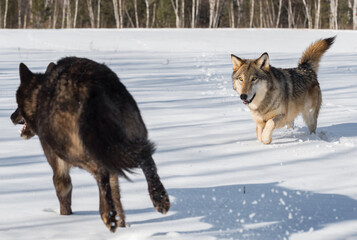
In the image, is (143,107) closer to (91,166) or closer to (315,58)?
(315,58)

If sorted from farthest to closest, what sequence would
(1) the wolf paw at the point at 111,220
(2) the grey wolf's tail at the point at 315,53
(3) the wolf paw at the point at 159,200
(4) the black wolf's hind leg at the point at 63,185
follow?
(2) the grey wolf's tail at the point at 315,53 < (4) the black wolf's hind leg at the point at 63,185 < (3) the wolf paw at the point at 159,200 < (1) the wolf paw at the point at 111,220

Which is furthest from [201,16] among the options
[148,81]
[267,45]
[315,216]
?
[315,216]

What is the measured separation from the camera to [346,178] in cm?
409

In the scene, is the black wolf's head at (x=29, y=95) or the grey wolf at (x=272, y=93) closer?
the black wolf's head at (x=29, y=95)

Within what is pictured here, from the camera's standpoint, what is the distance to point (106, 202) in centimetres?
262

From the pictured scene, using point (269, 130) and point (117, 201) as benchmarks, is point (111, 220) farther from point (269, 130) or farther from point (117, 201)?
point (269, 130)

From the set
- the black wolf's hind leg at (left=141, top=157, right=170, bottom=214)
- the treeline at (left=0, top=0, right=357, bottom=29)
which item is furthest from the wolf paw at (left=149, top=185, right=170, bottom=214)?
the treeline at (left=0, top=0, right=357, bottom=29)

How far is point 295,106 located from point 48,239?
4.06 m

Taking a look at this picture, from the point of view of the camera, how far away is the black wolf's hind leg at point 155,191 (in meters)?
2.75

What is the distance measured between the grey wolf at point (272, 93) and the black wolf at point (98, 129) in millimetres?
2800

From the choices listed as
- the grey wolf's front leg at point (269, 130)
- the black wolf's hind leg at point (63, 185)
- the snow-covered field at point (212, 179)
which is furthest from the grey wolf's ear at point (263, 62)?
the black wolf's hind leg at point (63, 185)

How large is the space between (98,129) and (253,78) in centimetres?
329

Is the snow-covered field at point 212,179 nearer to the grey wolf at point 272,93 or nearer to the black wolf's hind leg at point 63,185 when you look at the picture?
the black wolf's hind leg at point 63,185

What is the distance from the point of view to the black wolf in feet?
8.51
